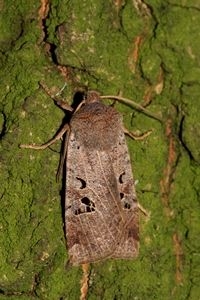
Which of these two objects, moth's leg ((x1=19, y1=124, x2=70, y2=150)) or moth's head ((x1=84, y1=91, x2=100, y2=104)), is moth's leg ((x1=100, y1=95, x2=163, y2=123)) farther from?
moth's leg ((x1=19, y1=124, x2=70, y2=150))

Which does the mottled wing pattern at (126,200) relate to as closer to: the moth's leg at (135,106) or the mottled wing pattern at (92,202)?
the mottled wing pattern at (92,202)

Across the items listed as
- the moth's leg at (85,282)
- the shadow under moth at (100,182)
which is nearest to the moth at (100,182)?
the shadow under moth at (100,182)

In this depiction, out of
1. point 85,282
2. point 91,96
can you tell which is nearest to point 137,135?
point 91,96

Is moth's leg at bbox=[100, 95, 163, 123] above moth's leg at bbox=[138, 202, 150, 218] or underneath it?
above

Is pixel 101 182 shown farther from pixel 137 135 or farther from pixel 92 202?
pixel 137 135

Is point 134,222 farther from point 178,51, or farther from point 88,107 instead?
point 178,51

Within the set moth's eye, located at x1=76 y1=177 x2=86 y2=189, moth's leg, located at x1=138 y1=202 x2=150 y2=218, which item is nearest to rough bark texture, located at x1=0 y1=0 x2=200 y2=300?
moth's leg, located at x1=138 y1=202 x2=150 y2=218
